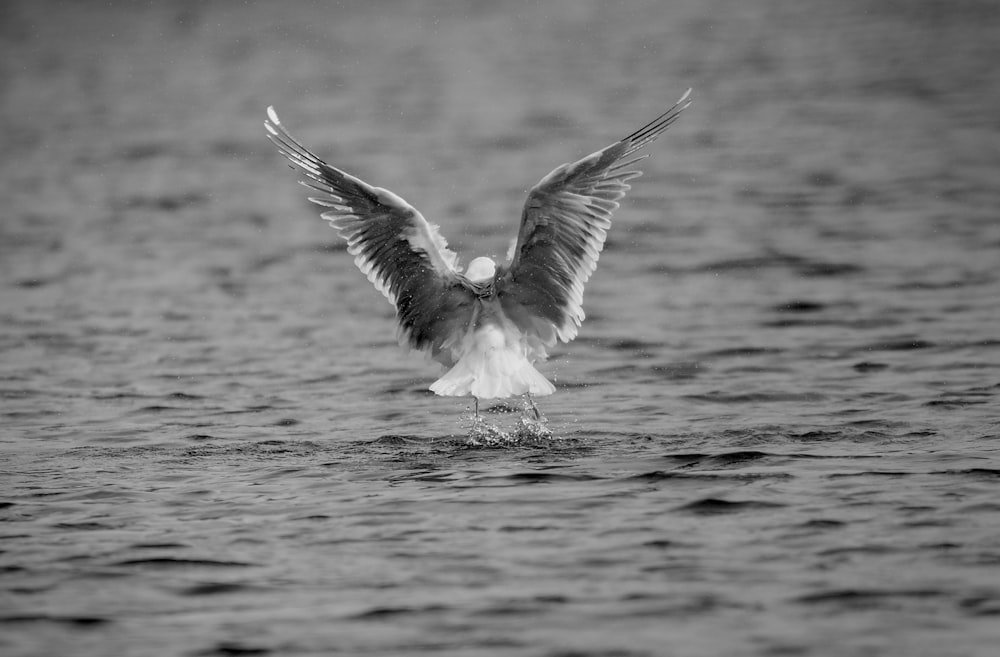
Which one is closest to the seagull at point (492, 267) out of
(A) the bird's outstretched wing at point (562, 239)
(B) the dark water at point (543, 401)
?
(A) the bird's outstretched wing at point (562, 239)

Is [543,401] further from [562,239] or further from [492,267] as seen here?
[562,239]

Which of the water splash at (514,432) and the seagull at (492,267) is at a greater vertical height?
the seagull at (492,267)

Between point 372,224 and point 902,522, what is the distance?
4.17 metres

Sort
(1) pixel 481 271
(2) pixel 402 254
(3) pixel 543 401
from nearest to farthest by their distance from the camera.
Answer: (2) pixel 402 254
(1) pixel 481 271
(3) pixel 543 401

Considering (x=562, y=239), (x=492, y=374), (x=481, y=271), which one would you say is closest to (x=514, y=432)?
(x=492, y=374)

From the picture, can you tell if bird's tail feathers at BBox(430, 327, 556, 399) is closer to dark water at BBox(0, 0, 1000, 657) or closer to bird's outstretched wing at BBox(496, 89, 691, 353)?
bird's outstretched wing at BBox(496, 89, 691, 353)

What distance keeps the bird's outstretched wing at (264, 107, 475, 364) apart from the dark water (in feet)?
2.54

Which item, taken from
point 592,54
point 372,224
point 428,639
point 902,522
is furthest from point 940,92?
point 428,639

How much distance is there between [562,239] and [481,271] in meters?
0.66

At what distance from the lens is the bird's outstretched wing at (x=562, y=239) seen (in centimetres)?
980

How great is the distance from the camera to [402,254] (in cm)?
1027

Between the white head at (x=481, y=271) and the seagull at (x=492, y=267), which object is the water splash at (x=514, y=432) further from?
the white head at (x=481, y=271)

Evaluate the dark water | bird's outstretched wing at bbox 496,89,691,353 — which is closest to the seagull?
bird's outstretched wing at bbox 496,89,691,353

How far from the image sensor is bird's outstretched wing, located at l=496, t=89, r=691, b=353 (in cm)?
980
